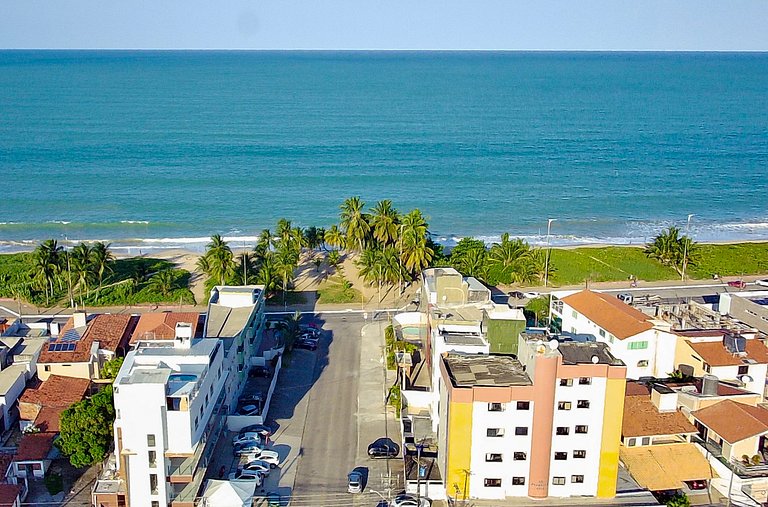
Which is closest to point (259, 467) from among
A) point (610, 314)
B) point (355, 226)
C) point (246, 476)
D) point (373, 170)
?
point (246, 476)

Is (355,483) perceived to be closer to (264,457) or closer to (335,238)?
(264,457)

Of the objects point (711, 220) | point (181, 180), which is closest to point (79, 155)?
point (181, 180)

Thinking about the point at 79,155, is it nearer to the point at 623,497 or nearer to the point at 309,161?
the point at 309,161

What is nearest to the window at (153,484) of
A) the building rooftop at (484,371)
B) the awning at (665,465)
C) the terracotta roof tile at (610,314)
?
the building rooftop at (484,371)

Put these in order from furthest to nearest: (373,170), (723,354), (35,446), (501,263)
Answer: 1. (373,170)
2. (501,263)
3. (723,354)
4. (35,446)

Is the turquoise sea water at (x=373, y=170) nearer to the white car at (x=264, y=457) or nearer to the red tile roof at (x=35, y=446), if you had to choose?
the red tile roof at (x=35, y=446)
